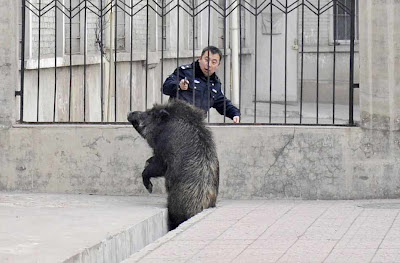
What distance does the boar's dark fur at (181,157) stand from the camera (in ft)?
34.9

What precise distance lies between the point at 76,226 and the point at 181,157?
1783 millimetres

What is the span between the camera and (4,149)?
1197 centimetres

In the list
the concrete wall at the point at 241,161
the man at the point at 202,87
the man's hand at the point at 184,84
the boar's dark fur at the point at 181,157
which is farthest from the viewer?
the man at the point at 202,87

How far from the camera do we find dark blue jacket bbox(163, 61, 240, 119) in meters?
12.1

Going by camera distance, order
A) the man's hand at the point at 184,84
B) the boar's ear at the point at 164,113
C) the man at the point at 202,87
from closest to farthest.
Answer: the boar's ear at the point at 164,113 → the man's hand at the point at 184,84 → the man at the point at 202,87

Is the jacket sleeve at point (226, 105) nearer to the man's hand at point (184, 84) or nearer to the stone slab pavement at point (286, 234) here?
the man's hand at point (184, 84)

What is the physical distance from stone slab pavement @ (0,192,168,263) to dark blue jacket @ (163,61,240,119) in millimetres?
1093

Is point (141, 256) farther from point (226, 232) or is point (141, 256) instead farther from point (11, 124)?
point (11, 124)

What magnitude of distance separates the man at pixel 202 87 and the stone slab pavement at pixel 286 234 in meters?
1.17

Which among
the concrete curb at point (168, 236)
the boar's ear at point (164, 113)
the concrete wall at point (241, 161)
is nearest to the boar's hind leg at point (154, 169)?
the boar's ear at point (164, 113)

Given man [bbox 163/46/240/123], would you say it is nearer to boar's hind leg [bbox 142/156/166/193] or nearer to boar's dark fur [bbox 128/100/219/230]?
boar's dark fur [bbox 128/100/219/230]

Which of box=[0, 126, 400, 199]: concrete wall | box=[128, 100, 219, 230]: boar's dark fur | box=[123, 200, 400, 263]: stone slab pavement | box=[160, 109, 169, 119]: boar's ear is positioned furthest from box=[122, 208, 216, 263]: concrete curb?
box=[0, 126, 400, 199]: concrete wall

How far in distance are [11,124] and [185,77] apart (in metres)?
1.78

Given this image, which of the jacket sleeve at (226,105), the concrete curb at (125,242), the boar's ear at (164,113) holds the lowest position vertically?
the concrete curb at (125,242)
